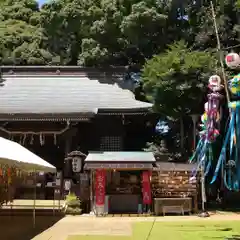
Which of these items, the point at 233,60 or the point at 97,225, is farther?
the point at 97,225

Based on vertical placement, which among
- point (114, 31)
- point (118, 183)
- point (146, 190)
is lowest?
point (146, 190)

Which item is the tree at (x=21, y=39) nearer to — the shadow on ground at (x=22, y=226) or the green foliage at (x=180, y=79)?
the green foliage at (x=180, y=79)

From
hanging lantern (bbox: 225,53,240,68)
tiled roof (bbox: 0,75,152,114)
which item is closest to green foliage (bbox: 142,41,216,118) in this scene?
tiled roof (bbox: 0,75,152,114)

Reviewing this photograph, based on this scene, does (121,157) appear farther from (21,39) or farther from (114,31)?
(21,39)

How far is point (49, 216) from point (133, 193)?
3815mm

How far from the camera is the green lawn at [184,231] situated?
1130 centimetres

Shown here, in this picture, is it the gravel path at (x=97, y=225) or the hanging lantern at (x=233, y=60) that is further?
the gravel path at (x=97, y=225)

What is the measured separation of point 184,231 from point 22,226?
520 centimetres

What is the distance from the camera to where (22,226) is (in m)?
13.9

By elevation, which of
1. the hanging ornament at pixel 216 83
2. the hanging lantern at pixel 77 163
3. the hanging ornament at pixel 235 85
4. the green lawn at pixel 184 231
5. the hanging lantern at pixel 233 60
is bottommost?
the green lawn at pixel 184 231

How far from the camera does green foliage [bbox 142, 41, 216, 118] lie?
1967cm

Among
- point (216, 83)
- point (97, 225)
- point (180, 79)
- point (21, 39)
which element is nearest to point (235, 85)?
point (216, 83)

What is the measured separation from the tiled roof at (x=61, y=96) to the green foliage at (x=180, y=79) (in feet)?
5.74

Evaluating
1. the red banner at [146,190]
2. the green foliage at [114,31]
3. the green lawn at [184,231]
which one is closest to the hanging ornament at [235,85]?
the green lawn at [184,231]
